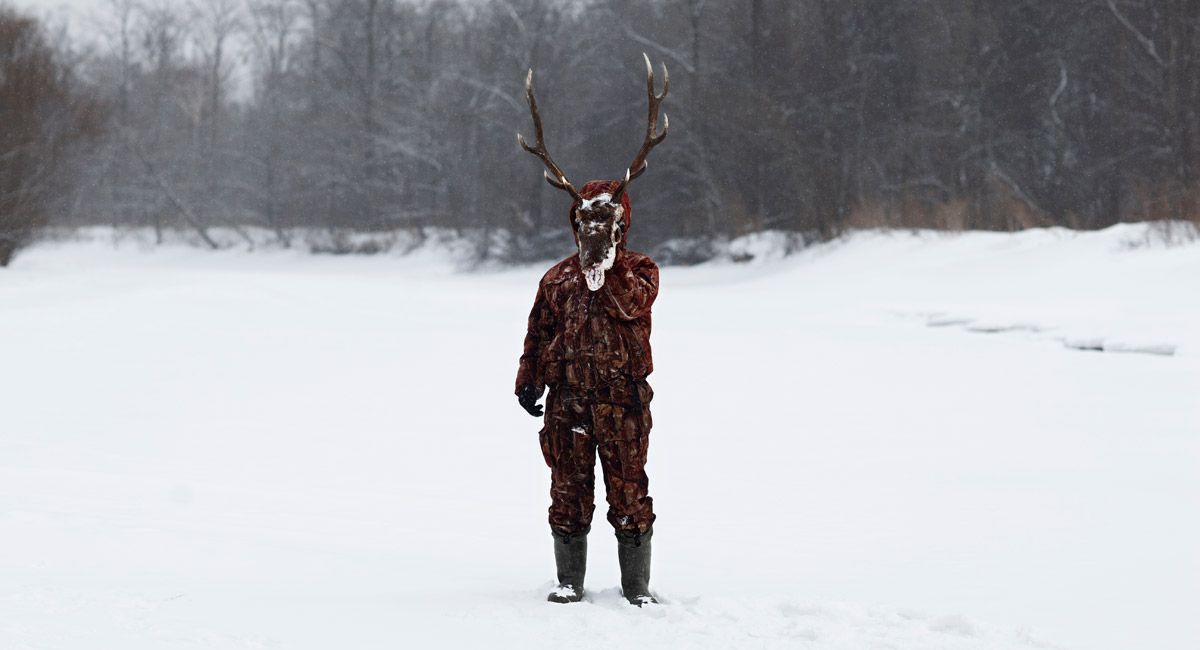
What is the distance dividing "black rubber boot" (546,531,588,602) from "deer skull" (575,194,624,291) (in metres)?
0.97

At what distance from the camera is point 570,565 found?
4.79 metres

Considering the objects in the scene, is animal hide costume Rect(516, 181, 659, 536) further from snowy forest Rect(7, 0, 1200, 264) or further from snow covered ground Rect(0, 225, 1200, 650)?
snowy forest Rect(7, 0, 1200, 264)

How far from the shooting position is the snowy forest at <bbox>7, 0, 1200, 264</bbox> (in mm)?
29844

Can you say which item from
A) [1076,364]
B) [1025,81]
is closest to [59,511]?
[1076,364]

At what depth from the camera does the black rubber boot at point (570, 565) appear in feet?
15.7

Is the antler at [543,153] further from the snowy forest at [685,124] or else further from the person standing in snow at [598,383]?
the snowy forest at [685,124]

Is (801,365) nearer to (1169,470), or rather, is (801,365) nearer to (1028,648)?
(1169,470)

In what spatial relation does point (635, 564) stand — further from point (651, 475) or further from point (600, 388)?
point (651, 475)

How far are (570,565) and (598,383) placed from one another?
2.33 feet

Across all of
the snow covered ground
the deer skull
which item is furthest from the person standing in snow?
the snow covered ground

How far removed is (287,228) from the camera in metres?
48.1

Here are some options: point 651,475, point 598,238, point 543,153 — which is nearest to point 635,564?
point 598,238

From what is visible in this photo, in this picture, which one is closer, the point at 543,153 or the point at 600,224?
the point at 600,224

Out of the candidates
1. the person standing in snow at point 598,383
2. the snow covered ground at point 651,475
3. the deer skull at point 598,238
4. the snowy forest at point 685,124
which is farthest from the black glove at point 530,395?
the snowy forest at point 685,124
